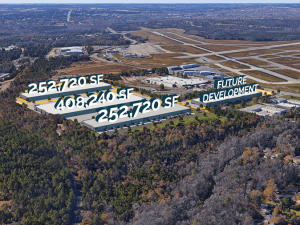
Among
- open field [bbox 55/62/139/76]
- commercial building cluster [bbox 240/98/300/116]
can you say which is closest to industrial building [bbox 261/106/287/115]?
commercial building cluster [bbox 240/98/300/116]

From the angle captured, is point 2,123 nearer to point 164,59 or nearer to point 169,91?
point 169,91

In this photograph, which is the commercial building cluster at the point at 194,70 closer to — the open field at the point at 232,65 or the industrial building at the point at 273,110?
the open field at the point at 232,65

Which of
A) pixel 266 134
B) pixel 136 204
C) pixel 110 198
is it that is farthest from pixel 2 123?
pixel 266 134

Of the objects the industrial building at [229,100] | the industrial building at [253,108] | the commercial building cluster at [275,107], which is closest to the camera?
the commercial building cluster at [275,107]

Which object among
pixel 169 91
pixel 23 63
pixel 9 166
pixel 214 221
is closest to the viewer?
pixel 214 221

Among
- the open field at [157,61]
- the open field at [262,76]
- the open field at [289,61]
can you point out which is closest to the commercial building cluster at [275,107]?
the open field at [262,76]

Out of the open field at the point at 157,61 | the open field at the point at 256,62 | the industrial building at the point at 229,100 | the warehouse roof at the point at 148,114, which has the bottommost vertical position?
the open field at the point at 157,61
